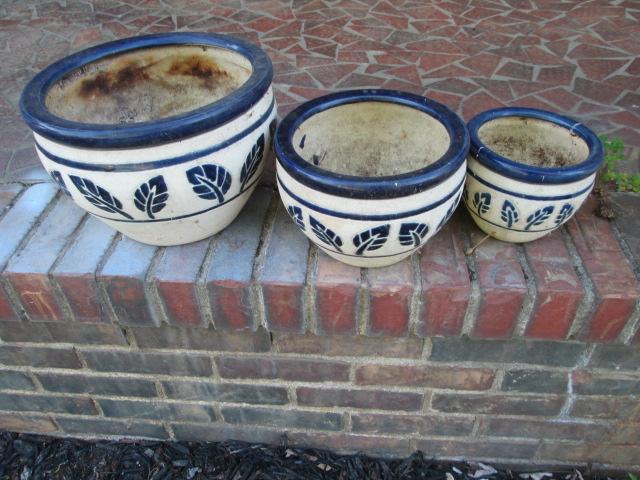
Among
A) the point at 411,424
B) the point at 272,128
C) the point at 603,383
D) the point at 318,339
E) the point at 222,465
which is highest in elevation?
the point at 272,128

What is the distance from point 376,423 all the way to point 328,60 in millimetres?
1139

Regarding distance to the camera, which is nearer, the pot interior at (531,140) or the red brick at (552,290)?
the red brick at (552,290)

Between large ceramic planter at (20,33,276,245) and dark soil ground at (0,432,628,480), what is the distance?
0.63 metres

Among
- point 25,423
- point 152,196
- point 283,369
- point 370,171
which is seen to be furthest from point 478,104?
point 25,423

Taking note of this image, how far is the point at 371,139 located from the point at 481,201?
25cm

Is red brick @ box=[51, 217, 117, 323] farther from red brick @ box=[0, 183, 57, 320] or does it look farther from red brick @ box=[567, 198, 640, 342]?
red brick @ box=[567, 198, 640, 342]

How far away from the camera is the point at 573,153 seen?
1026 millimetres

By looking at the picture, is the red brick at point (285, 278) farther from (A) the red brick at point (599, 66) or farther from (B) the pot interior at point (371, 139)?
(A) the red brick at point (599, 66)

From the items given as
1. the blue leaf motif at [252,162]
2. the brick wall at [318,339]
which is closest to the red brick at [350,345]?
the brick wall at [318,339]

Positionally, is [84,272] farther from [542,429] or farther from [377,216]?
[542,429]

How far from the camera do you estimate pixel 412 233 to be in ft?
2.83

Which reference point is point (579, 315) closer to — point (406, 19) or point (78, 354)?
point (78, 354)

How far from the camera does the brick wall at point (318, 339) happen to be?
37.9 inches

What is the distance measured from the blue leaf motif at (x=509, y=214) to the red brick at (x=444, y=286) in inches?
3.8
